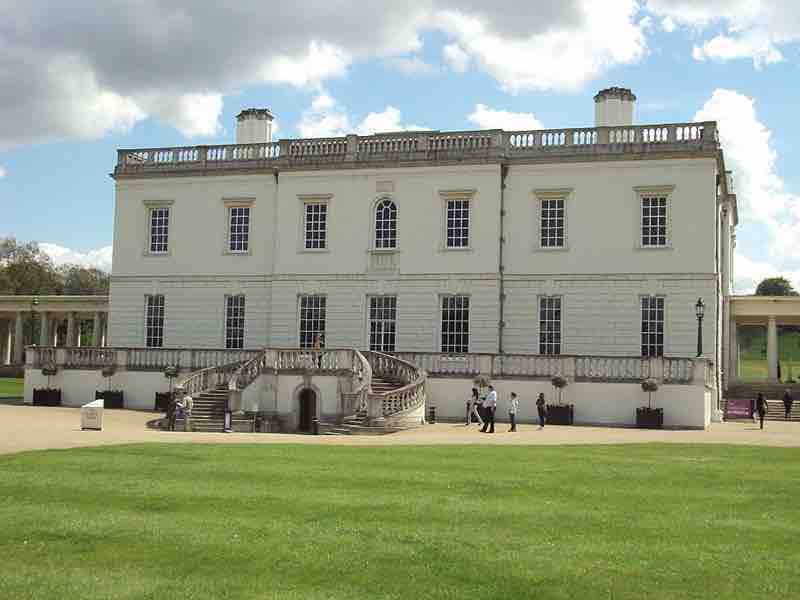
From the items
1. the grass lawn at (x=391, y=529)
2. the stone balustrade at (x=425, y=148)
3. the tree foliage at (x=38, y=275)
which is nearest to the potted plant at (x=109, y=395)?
the stone balustrade at (x=425, y=148)

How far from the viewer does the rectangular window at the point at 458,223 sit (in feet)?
137

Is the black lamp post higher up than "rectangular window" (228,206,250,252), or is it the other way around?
"rectangular window" (228,206,250,252)

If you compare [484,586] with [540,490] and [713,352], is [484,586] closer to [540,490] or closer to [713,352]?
[540,490]

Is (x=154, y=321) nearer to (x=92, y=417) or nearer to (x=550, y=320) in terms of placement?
(x=92, y=417)

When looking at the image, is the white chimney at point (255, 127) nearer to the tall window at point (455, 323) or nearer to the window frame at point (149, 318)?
the window frame at point (149, 318)

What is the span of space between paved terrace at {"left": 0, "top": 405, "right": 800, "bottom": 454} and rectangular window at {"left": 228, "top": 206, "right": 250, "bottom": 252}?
34.4 feet

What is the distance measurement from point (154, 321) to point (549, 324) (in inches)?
719

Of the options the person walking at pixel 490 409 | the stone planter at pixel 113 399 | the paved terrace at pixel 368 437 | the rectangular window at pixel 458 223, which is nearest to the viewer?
the paved terrace at pixel 368 437

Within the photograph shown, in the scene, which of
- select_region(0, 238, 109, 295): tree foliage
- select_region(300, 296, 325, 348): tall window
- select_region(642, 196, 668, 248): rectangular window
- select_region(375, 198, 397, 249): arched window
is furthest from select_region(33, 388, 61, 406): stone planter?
select_region(0, 238, 109, 295): tree foliage

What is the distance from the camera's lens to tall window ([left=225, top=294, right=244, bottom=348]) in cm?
4472

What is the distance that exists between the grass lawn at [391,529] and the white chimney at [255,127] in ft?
95.3

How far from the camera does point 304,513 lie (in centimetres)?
1458

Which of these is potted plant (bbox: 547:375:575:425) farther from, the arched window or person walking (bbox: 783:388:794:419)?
person walking (bbox: 783:388:794:419)

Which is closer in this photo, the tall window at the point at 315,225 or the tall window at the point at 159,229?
the tall window at the point at 315,225
